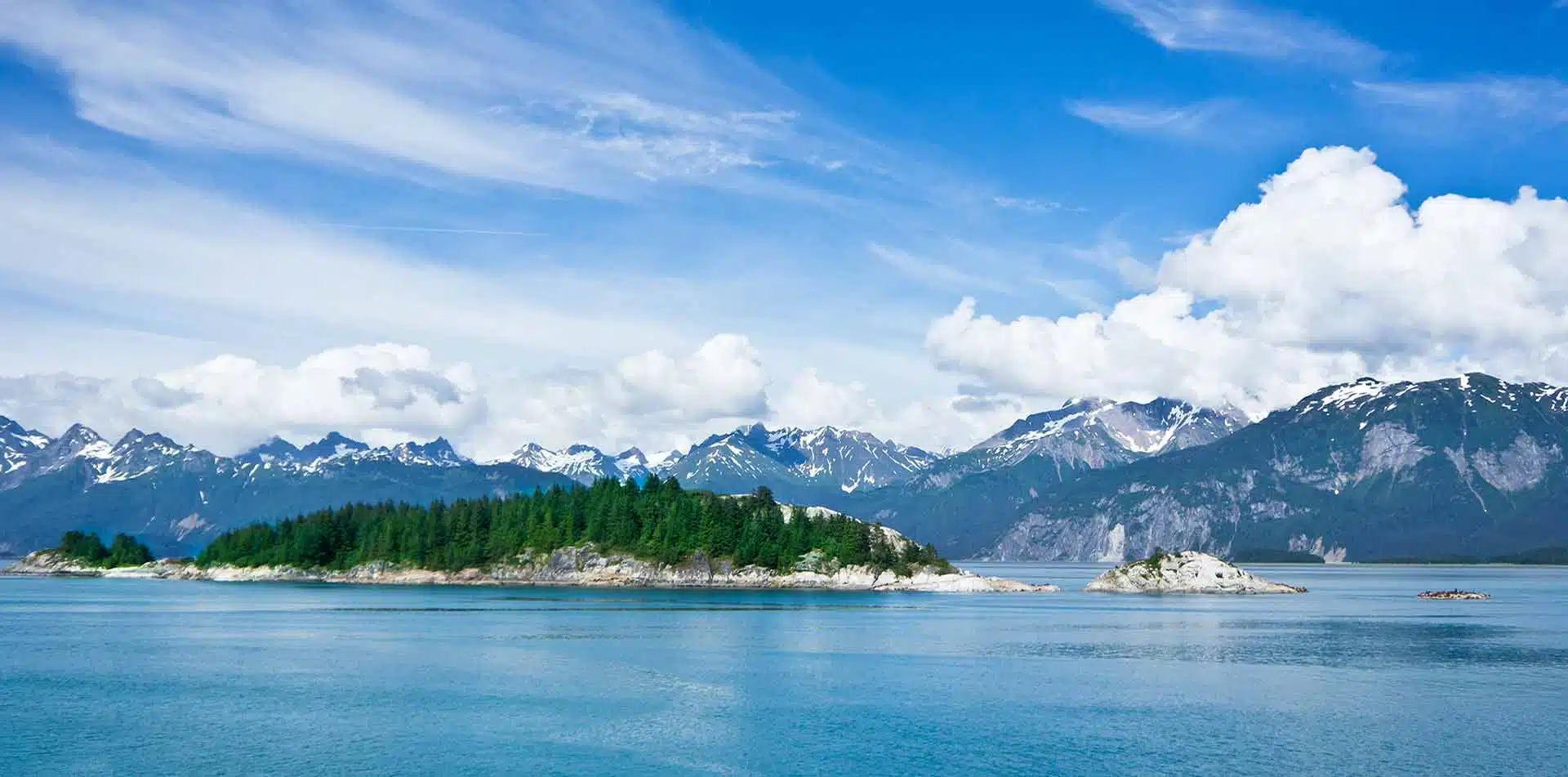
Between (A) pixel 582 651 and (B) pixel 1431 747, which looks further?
(A) pixel 582 651

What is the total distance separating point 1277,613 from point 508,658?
5078 inches

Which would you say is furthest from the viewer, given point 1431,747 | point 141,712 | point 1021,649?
point 1021,649

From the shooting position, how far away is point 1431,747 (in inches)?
2675

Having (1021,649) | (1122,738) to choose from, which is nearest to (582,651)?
(1021,649)

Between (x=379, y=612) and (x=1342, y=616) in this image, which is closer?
(x=379, y=612)

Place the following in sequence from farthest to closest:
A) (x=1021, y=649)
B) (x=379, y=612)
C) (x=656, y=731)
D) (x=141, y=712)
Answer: (x=379, y=612) → (x=1021, y=649) → (x=141, y=712) → (x=656, y=731)

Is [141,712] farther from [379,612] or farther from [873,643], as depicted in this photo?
[379,612]

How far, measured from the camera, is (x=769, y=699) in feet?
287

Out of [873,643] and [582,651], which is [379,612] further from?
[873,643]

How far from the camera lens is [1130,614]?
594 feet

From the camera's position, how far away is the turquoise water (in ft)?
213

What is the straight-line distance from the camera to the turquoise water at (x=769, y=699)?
65062 mm

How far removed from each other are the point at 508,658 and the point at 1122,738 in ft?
194

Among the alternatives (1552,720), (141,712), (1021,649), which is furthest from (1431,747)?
(141,712)
